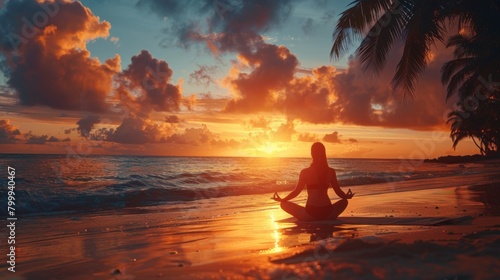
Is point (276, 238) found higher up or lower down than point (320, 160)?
lower down

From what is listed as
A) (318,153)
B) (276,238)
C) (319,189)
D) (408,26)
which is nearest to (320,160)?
(318,153)

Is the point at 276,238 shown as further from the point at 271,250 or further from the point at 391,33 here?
the point at 391,33

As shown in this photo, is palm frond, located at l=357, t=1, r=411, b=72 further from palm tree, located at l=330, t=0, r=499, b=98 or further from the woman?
the woman

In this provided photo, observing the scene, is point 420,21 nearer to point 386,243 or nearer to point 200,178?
point 386,243

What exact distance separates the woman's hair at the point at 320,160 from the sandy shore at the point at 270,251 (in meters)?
0.89

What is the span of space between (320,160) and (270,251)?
2.98 m

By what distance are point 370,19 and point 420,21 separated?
5.92 ft

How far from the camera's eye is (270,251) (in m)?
4.76

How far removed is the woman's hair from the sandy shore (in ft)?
2.93

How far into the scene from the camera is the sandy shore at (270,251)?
363cm

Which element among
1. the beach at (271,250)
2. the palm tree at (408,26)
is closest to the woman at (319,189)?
the beach at (271,250)

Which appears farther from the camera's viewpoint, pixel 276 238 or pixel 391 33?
pixel 391 33

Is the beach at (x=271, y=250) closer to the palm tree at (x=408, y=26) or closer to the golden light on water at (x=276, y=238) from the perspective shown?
the golden light on water at (x=276, y=238)

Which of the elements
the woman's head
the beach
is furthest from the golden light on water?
the woman's head
